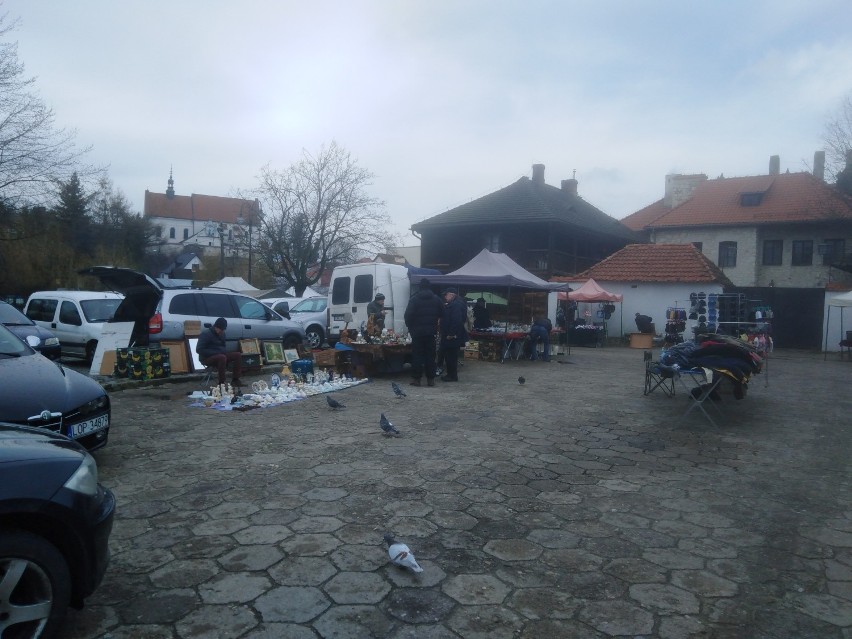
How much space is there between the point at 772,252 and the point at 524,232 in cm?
1418

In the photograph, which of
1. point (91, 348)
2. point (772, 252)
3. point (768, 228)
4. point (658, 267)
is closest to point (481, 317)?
point (91, 348)

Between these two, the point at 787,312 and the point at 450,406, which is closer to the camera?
the point at 450,406

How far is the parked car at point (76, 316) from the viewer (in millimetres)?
12117

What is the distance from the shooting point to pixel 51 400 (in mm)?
4797

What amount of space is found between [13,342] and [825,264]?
34.1 metres

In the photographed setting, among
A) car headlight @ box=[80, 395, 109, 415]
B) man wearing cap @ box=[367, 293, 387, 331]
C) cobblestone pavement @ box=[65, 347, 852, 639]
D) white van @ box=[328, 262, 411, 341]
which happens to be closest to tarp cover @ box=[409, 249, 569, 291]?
white van @ box=[328, 262, 411, 341]

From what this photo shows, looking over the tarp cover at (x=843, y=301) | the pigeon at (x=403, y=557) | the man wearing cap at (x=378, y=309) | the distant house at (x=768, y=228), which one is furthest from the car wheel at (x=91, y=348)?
the distant house at (x=768, y=228)

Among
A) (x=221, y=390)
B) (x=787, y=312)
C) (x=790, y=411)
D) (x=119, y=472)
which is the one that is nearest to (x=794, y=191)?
(x=787, y=312)

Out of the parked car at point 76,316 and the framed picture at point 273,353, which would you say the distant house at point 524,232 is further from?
the parked car at point 76,316

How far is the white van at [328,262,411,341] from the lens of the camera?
13.4 metres

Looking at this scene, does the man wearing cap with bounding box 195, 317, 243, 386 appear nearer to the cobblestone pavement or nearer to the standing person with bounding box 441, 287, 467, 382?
the cobblestone pavement

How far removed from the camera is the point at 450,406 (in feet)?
28.1

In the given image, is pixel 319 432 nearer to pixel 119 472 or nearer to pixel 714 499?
pixel 119 472

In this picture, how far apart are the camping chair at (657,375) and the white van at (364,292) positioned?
5270 mm
